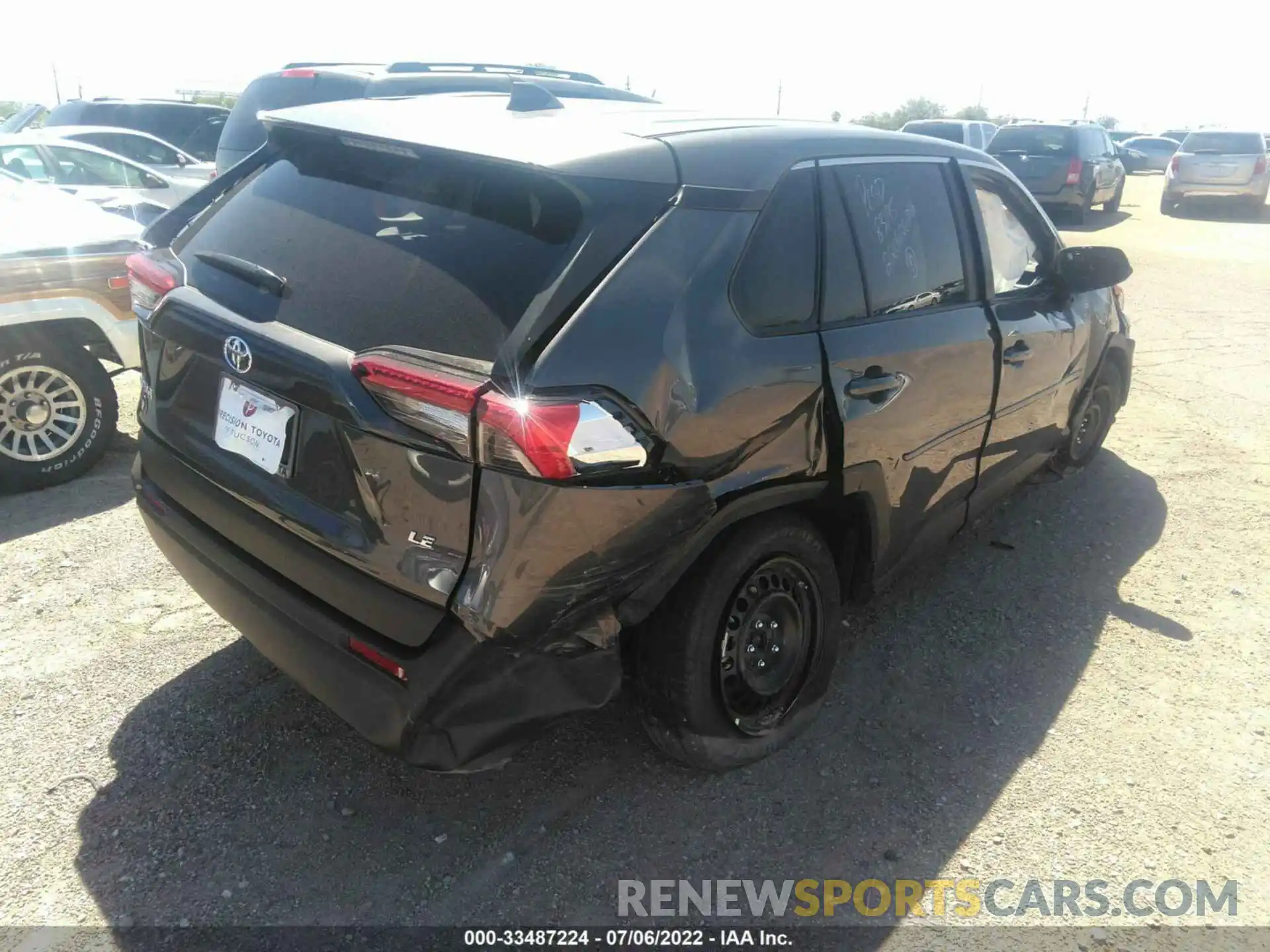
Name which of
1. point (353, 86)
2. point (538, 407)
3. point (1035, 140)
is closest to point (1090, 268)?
point (538, 407)

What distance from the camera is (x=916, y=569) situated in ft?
13.9

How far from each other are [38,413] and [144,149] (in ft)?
26.4

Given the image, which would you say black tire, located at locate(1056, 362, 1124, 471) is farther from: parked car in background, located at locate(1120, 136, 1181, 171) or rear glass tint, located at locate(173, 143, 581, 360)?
parked car in background, located at locate(1120, 136, 1181, 171)

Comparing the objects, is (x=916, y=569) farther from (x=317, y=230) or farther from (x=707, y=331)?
(x=317, y=230)

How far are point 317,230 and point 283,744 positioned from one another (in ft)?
5.03

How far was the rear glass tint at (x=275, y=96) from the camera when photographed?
750 centimetres

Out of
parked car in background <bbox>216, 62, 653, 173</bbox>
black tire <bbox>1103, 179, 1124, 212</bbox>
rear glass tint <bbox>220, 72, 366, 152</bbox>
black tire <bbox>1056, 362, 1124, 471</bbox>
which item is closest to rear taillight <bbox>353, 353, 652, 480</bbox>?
black tire <bbox>1056, 362, 1124, 471</bbox>

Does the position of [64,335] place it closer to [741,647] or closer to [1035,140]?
[741,647]

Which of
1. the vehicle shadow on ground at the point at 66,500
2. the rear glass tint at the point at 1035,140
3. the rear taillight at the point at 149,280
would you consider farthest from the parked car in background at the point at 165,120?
the rear glass tint at the point at 1035,140

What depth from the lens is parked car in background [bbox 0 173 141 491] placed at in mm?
4430

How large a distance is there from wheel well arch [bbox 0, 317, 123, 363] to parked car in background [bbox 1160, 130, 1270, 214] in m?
19.7

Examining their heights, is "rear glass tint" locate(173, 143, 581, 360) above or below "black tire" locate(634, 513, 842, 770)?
above

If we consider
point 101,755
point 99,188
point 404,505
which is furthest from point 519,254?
point 99,188

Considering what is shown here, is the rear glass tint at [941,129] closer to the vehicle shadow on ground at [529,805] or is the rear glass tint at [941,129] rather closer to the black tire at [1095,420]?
the black tire at [1095,420]
